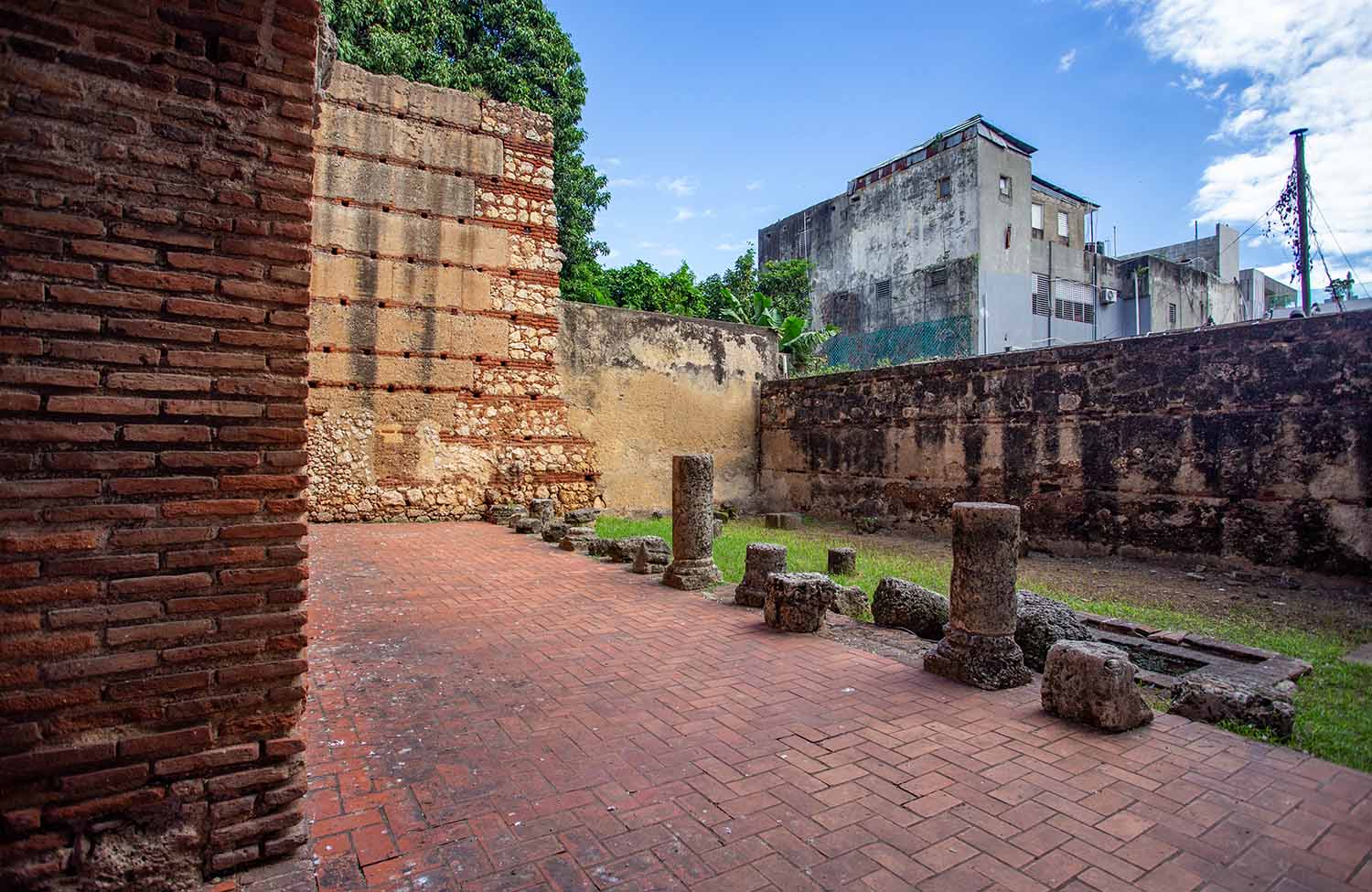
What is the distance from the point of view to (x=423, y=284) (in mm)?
12922

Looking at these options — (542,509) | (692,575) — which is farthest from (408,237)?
(692,575)

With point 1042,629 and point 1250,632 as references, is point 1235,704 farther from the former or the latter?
point 1250,632

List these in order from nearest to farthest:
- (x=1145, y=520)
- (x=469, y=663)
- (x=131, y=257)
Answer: (x=131, y=257), (x=469, y=663), (x=1145, y=520)

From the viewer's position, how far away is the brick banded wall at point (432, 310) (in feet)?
40.0

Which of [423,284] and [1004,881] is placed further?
[423,284]

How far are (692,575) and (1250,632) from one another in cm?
511

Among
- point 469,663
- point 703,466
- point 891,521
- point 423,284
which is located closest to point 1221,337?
point 891,521

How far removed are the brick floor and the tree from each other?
Result: 48.0 ft

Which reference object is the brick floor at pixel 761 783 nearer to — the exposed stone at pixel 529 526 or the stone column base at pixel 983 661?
the stone column base at pixel 983 661

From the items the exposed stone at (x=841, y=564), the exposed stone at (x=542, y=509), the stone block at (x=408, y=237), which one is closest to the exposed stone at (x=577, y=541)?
the exposed stone at (x=542, y=509)

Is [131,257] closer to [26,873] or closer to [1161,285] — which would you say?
[26,873]

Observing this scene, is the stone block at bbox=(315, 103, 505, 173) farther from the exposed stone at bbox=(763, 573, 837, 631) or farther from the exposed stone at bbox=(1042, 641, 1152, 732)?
the exposed stone at bbox=(1042, 641, 1152, 732)

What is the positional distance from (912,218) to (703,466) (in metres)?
22.9

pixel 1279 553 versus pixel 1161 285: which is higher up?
pixel 1161 285
